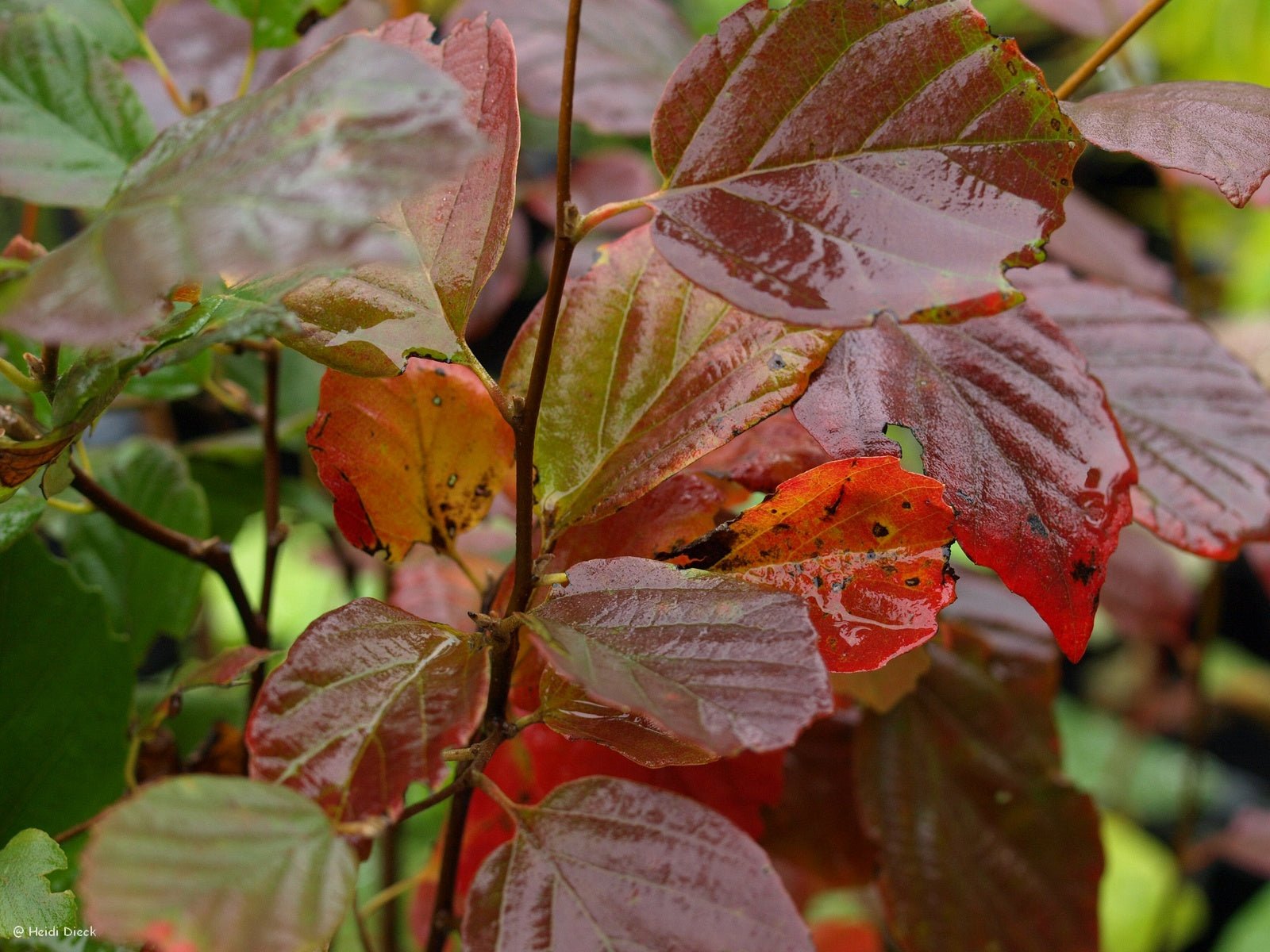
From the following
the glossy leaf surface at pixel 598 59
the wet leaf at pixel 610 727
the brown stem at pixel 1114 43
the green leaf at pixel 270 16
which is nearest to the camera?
the wet leaf at pixel 610 727

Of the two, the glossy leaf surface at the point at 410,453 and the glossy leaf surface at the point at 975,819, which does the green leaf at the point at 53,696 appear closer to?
the glossy leaf surface at the point at 410,453

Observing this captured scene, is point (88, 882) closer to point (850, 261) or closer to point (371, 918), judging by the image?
point (850, 261)

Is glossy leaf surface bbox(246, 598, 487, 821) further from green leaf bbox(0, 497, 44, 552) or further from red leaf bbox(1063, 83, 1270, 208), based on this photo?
red leaf bbox(1063, 83, 1270, 208)

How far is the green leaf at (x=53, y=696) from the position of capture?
46cm

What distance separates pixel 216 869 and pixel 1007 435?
0.30 meters

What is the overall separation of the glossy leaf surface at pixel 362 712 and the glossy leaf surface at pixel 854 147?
151 mm

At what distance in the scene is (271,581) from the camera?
528mm

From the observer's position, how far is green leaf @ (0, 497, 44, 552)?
0.40 meters

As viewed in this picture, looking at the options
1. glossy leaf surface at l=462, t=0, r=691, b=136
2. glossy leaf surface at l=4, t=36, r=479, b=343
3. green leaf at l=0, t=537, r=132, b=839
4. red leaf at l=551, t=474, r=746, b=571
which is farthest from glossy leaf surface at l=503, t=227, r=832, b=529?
glossy leaf surface at l=462, t=0, r=691, b=136

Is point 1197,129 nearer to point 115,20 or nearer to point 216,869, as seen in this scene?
point 216,869

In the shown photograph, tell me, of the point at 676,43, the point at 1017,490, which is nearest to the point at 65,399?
the point at 1017,490

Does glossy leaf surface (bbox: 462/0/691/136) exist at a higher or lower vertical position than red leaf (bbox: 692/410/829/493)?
higher

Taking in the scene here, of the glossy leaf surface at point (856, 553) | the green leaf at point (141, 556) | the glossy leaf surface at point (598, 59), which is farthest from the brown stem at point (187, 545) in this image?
the glossy leaf surface at point (598, 59)

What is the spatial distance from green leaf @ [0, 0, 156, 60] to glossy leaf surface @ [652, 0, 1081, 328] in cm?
41
